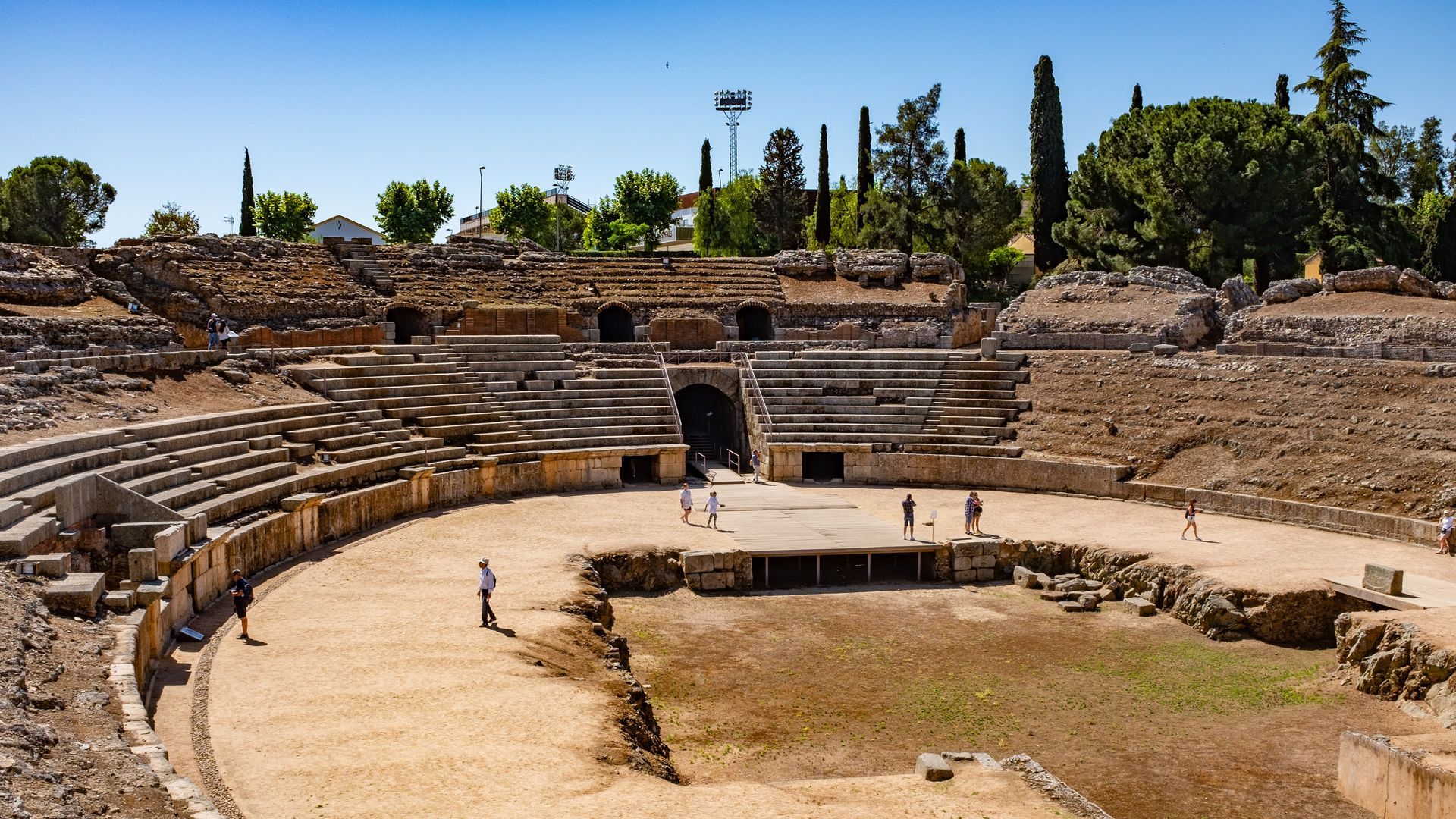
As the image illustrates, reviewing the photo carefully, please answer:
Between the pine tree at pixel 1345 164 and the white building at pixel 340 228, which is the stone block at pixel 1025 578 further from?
the white building at pixel 340 228

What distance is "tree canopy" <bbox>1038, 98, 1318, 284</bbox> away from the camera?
134 ft

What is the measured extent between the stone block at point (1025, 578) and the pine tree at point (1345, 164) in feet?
90.4

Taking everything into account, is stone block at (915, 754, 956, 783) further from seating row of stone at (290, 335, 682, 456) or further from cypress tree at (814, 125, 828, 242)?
cypress tree at (814, 125, 828, 242)

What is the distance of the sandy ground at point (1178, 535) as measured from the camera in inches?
787

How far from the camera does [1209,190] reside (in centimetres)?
4112

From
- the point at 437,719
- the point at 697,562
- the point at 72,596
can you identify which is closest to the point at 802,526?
the point at 697,562

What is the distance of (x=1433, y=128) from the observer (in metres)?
58.2

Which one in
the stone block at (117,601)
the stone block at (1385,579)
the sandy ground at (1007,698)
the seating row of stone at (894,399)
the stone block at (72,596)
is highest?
the seating row of stone at (894,399)

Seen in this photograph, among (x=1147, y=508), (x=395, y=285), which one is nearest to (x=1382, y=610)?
(x=1147, y=508)

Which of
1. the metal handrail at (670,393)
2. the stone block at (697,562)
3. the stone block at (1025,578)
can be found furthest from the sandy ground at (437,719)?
the metal handrail at (670,393)

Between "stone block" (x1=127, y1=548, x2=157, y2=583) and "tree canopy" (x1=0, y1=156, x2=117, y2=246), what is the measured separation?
36706mm

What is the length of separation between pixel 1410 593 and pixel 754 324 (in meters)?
27.0

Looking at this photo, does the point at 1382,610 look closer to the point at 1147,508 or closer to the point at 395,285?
the point at 1147,508

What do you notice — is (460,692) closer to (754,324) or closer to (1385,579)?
(1385,579)
